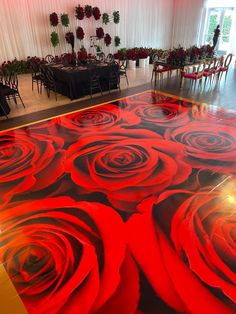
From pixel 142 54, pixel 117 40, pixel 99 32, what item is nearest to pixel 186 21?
pixel 117 40

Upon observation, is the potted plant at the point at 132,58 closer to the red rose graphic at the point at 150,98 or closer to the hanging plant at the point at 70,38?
the hanging plant at the point at 70,38

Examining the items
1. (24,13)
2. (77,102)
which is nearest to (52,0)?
(24,13)

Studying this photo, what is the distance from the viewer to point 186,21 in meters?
12.7

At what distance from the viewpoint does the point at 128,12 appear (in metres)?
11.1

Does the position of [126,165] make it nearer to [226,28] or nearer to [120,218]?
[120,218]

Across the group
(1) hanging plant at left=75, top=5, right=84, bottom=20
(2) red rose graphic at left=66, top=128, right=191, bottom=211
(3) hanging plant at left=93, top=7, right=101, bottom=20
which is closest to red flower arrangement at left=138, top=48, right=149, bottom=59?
(3) hanging plant at left=93, top=7, right=101, bottom=20

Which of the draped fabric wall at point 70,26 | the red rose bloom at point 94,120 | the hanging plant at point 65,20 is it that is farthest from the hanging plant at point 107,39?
the red rose bloom at point 94,120

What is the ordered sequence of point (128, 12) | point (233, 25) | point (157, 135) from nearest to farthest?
point (157, 135)
point (128, 12)
point (233, 25)

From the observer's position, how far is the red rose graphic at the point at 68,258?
6.05 feet

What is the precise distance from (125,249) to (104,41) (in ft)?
34.3

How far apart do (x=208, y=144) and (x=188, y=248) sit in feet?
7.09

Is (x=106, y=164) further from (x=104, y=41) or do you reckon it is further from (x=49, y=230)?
(x=104, y=41)

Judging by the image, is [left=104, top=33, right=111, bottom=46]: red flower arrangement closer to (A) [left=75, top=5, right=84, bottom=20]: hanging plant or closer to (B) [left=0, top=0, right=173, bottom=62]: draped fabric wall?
(B) [left=0, top=0, right=173, bottom=62]: draped fabric wall

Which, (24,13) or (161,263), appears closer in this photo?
(161,263)
